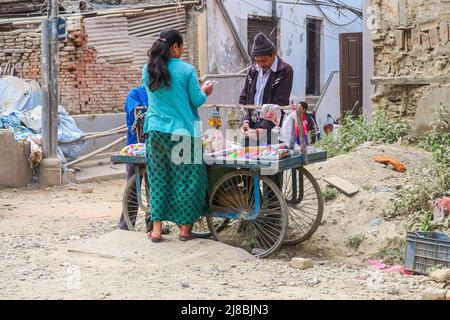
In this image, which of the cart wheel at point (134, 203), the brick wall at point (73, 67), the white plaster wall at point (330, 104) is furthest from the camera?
the white plaster wall at point (330, 104)

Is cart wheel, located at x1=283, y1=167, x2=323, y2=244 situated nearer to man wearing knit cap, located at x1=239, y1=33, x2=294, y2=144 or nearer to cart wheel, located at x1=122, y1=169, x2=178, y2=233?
man wearing knit cap, located at x1=239, y1=33, x2=294, y2=144

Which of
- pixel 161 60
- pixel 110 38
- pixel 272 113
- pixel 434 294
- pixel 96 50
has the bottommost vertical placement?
pixel 434 294

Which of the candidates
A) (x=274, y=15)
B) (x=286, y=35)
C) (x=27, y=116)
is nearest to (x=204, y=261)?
(x=27, y=116)

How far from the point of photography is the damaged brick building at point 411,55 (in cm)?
923

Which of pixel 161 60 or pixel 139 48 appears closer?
pixel 161 60

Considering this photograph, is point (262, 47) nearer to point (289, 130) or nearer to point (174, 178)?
point (289, 130)

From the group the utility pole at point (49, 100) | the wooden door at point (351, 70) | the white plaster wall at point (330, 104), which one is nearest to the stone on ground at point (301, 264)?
the utility pole at point (49, 100)

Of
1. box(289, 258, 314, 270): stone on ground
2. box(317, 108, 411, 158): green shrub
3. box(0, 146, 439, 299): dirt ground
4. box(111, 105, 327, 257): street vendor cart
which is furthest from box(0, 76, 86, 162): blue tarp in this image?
box(289, 258, 314, 270): stone on ground

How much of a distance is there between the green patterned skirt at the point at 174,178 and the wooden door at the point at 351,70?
9.38 meters

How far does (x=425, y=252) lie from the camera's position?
203 inches

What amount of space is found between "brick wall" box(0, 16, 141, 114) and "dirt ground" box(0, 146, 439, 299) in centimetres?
611

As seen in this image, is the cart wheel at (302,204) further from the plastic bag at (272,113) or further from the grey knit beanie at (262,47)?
the grey knit beanie at (262,47)

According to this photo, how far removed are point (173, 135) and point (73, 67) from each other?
8.49m

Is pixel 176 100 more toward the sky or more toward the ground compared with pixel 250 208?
more toward the sky
